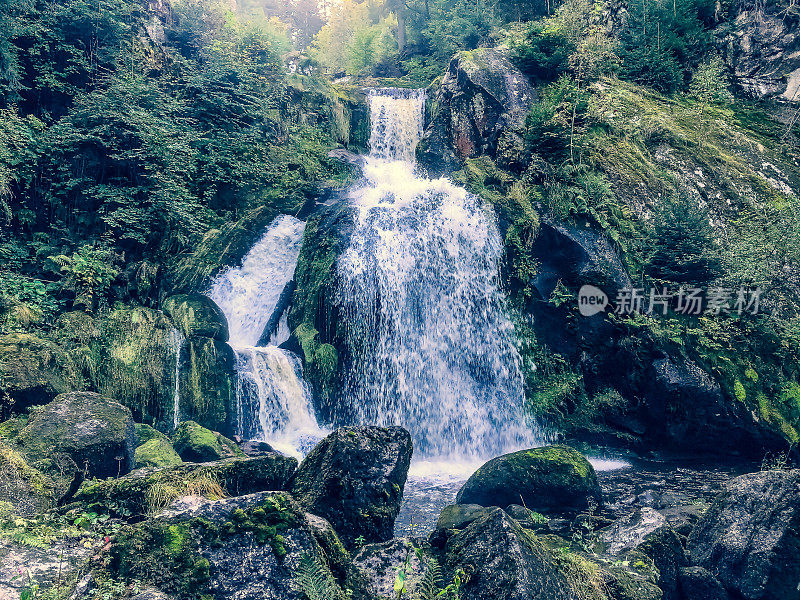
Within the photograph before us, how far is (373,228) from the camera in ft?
43.9

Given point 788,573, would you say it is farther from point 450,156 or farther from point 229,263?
point 450,156

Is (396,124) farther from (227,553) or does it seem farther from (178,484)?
(227,553)

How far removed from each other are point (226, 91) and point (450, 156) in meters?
7.41

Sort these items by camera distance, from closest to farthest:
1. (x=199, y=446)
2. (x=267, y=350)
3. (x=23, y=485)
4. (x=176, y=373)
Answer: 1. (x=23, y=485)
2. (x=199, y=446)
3. (x=176, y=373)
4. (x=267, y=350)

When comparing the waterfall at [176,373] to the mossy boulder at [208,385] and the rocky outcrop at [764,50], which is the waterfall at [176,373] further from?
the rocky outcrop at [764,50]

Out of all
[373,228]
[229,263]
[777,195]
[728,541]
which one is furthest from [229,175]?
[777,195]

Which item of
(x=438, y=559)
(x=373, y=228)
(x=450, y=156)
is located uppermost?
(x=450, y=156)

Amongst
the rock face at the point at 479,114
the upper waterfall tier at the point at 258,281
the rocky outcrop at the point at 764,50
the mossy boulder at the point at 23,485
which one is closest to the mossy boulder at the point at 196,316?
the upper waterfall tier at the point at 258,281

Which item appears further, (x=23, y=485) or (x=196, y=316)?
(x=196, y=316)

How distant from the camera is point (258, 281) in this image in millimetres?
13477

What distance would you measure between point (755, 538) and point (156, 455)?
7.44 meters

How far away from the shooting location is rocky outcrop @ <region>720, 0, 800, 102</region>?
15703mm

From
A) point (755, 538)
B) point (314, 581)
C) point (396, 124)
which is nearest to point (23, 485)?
point (314, 581)

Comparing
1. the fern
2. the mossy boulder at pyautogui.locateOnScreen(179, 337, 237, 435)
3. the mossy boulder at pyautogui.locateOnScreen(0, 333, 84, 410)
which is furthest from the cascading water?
the fern
